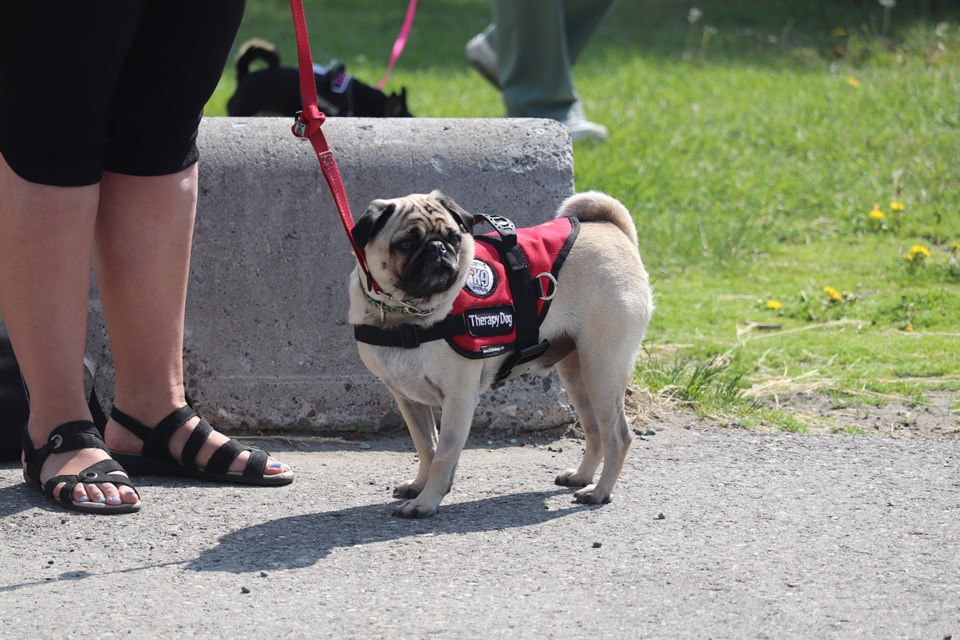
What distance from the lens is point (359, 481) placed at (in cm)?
351

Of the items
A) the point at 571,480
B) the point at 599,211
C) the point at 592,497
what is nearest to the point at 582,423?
the point at 571,480

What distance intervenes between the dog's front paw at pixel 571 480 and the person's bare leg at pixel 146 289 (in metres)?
0.81

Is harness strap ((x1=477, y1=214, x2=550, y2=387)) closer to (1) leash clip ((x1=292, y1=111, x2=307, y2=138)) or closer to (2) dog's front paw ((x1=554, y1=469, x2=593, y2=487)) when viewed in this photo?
(2) dog's front paw ((x1=554, y1=469, x2=593, y2=487))

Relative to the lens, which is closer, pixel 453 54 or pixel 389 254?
pixel 389 254

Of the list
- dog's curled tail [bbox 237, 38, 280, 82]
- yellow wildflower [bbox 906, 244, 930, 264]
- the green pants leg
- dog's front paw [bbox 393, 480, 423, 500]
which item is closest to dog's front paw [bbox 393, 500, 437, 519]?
dog's front paw [bbox 393, 480, 423, 500]

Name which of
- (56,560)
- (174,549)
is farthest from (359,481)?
(56,560)

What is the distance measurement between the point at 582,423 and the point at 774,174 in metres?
4.02

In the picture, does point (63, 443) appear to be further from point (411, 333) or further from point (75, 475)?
point (411, 333)

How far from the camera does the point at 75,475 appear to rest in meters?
3.09

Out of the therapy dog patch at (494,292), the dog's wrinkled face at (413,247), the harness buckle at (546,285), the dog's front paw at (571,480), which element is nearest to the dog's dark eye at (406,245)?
the dog's wrinkled face at (413,247)

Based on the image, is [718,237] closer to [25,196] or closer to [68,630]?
[25,196]

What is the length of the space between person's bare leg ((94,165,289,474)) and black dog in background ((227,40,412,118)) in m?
2.84

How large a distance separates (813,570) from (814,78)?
22.7 ft

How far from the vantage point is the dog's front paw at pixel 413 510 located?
10.4 ft
